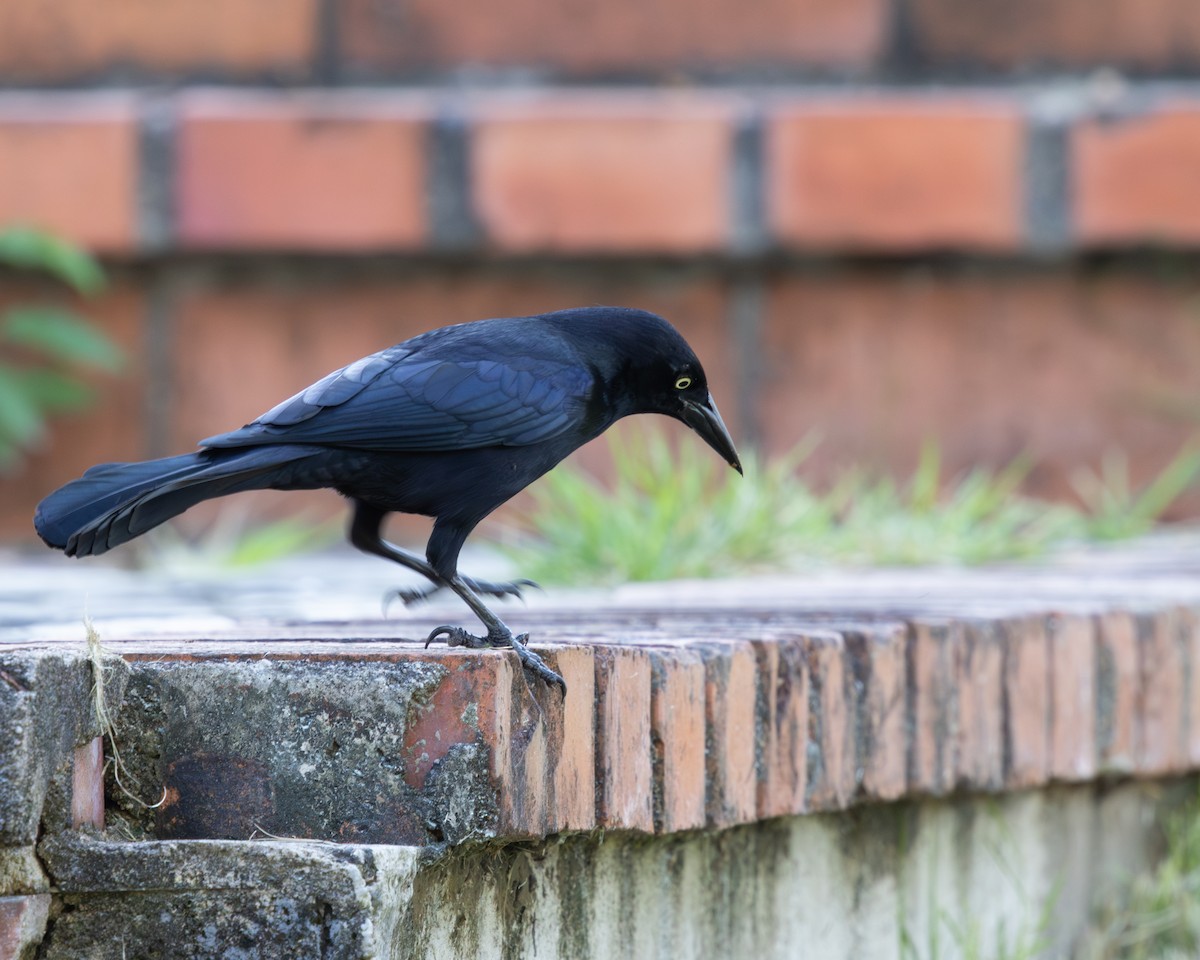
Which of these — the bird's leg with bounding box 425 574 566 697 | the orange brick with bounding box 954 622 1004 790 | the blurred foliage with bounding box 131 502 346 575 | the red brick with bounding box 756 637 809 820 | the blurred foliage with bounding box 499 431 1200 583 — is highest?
the bird's leg with bounding box 425 574 566 697

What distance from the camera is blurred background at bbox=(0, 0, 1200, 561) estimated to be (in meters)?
4.33

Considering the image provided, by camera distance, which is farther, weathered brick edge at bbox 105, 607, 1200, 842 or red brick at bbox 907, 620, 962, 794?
red brick at bbox 907, 620, 962, 794

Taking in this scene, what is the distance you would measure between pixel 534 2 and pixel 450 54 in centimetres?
27

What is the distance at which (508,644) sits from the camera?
1.78 meters

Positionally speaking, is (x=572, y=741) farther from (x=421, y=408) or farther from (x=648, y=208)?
(x=648, y=208)

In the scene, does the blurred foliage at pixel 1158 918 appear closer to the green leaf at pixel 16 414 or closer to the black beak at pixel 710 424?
the black beak at pixel 710 424

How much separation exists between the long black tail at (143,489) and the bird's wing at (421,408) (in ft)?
0.09

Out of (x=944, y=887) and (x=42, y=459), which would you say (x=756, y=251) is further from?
(x=944, y=887)

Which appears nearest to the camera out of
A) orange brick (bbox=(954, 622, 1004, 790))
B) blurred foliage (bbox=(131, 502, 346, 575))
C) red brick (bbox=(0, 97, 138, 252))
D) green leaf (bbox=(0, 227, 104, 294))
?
orange brick (bbox=(954, 622, 1004, 790))

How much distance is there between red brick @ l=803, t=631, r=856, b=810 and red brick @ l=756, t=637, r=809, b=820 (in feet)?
0.05

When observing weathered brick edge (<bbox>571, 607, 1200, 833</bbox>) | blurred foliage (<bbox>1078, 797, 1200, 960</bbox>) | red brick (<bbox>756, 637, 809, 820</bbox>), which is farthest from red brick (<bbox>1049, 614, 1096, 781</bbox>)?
red brick (<bbox>756, 637, 809, 820</bbox>)

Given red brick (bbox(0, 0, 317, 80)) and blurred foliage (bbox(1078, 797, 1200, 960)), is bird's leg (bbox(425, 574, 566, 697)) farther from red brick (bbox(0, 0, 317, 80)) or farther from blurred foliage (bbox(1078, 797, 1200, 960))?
red brick (bbox(0, 0, 317, 80))

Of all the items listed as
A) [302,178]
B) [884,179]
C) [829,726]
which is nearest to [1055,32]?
[884,179]

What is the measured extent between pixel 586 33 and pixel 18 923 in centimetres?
359
